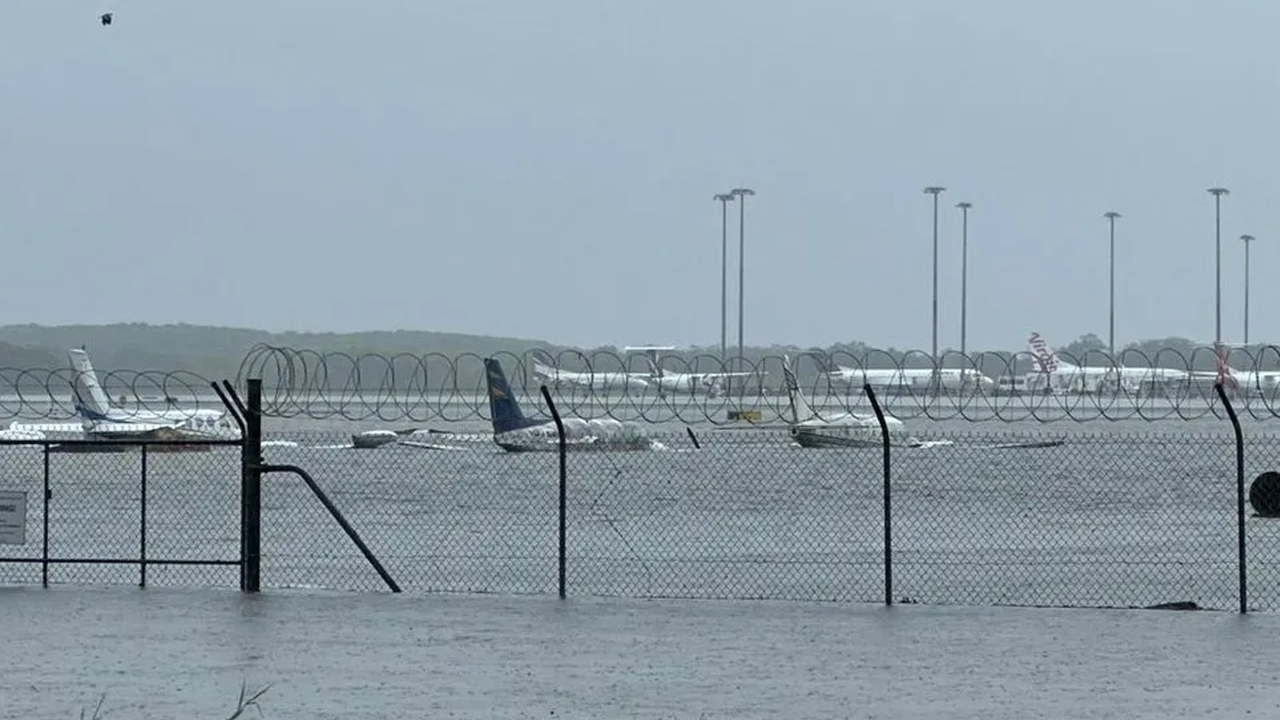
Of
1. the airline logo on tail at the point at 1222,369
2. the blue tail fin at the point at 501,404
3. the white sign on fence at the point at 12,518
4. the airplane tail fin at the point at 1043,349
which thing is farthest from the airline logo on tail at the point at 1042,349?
the white sign on fence at the point at 12,518

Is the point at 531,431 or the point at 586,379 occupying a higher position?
the point at 586,379

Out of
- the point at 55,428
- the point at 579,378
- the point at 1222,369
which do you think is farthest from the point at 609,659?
the point at 55,428

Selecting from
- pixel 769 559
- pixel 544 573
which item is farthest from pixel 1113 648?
pixel 769 559

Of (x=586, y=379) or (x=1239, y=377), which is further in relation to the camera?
(x=1239, y=377)

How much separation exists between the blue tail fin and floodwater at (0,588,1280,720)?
157 feet

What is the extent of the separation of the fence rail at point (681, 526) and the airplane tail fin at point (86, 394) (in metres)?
2.73

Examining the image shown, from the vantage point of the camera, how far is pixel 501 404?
70.0 metres

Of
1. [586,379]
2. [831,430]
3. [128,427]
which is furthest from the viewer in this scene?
[586,379]

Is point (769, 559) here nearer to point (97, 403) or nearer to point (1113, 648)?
point (1113, 648)

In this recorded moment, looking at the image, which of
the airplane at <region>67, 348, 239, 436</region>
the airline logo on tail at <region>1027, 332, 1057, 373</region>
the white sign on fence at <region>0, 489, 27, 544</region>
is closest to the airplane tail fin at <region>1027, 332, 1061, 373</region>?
the airline logo on tail at <region>1027, 332, 1057, 373</region>

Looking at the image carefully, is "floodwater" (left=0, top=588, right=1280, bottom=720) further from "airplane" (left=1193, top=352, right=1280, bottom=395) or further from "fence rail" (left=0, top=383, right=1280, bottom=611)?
"airplane" (left=1193, top=352, right=1280, bottom=395)

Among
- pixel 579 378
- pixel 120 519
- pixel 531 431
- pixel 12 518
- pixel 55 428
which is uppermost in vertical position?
pixel 579 378

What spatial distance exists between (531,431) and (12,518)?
49141 millimetres

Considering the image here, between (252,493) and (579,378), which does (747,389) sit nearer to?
(579,378)
